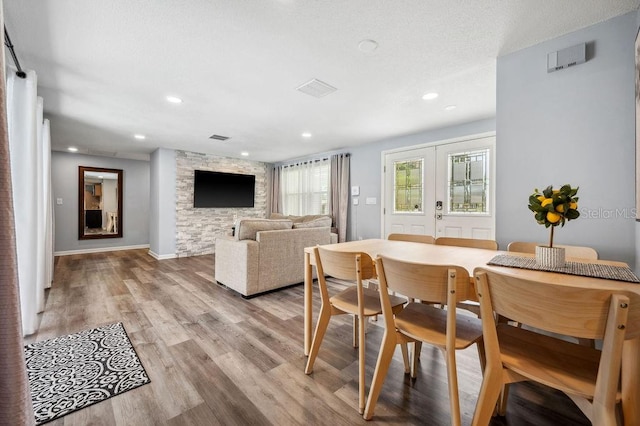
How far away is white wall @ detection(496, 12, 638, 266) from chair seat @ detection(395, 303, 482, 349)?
45.7 inches

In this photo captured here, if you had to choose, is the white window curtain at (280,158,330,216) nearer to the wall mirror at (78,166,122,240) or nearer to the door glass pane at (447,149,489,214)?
the door glass pane at (447,149,489,214)

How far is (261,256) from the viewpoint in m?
3.37

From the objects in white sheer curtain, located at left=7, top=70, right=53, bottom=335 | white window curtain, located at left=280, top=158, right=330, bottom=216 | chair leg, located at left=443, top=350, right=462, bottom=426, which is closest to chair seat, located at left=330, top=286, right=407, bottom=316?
chair leg, located at left=443, top=350, right=462, bottom=426

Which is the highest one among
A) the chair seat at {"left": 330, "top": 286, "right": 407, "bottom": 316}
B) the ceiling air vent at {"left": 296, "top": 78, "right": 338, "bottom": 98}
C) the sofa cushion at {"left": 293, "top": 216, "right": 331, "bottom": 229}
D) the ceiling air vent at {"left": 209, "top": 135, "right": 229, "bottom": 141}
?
the ceiling air vent at {"left": 209, "top": 135, "right": 229, "bottom": 141}

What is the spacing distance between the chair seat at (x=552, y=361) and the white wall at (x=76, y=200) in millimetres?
7957

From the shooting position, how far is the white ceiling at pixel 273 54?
1767mm

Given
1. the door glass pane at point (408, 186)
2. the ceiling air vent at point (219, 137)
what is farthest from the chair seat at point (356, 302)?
the ceiling air vent at point (219, 137)

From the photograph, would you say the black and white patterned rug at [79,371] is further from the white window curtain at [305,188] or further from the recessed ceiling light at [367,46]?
the white window curtain at [305,188]

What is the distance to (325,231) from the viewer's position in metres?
4.17

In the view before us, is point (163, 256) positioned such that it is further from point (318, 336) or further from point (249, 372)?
point (318, 336)

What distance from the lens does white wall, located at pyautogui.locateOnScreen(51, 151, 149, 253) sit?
6062 millimetres

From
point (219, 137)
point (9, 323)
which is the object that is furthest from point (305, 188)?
point (9, 323)

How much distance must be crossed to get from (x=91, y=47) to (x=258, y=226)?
224cm

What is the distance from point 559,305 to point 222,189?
6.65m
